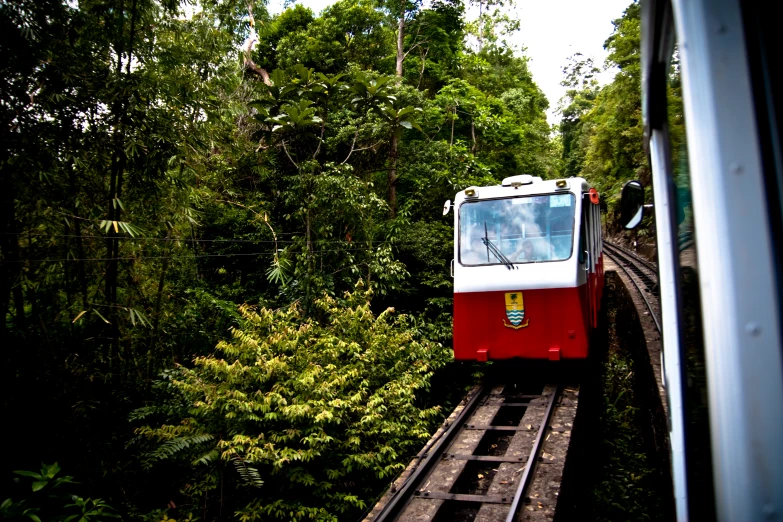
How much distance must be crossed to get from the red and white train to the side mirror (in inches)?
161

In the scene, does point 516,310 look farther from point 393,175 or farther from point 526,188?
point 393,175

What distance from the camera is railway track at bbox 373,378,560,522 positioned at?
188 inches

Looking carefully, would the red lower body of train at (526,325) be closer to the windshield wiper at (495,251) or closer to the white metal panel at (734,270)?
the windshield wiper at (495,251)

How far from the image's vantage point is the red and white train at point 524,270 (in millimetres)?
7285

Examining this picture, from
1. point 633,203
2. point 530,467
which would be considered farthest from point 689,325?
point 530,467

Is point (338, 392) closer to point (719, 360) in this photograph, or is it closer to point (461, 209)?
point (461, 209)

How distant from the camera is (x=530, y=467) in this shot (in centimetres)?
536

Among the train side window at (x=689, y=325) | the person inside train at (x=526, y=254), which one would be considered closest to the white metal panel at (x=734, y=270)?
the train side window at (x=689, y=325)

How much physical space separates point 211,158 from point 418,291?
6115 millimetres

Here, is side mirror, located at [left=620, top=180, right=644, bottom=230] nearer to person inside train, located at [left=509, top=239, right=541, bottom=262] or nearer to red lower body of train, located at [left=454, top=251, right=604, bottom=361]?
red lower body of train, located at [left=454, top=251, right=604, bottom=361]

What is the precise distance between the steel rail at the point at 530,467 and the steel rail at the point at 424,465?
94cm

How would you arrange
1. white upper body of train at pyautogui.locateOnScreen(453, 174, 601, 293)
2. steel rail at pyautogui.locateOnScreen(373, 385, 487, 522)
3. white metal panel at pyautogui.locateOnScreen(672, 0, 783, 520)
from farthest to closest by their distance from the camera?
white upper body of train at pyautogui.locateOnScreen(453, 174, 601, 293)
steel rail at pyautogui.locateOnScreen(373, 385, 487, 522)
white metal panel at pyautogui.locateOnScreen(672, 0, 783, 520)

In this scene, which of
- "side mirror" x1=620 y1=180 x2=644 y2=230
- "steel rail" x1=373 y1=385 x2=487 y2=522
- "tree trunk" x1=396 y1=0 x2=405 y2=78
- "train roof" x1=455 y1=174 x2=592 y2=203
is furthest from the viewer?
"tree trunk" x1=396 y1=0 x2=405 y2=78

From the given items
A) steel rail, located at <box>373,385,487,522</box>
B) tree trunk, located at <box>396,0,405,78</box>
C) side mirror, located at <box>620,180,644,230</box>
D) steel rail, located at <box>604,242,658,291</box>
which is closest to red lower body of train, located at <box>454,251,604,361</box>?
steel rail, located at <box>373,385,487,522</box>
